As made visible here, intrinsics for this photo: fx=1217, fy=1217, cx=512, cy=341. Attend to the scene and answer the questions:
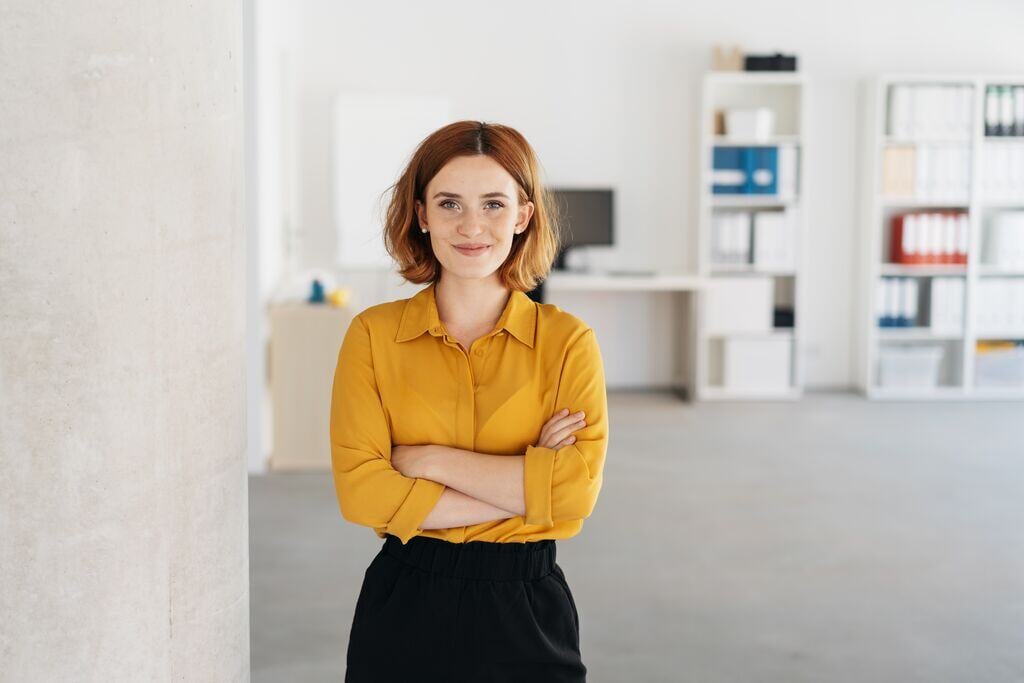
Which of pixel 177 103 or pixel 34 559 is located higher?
pixel 177 103

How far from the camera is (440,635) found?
173 cm

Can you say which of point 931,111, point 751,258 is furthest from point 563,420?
point 931,111

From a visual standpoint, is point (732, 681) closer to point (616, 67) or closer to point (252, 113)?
point (252, 113)

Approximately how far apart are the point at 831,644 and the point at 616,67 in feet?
16.7

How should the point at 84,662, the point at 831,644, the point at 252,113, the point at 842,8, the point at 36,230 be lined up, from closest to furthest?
the point at 36,230 < the point at 84,662 < the point at 831,644 < the point at 252,113 < the point at 842,8

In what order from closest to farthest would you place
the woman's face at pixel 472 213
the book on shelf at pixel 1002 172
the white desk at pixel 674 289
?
the woman's face at pixel 472 213, the white desk at pixel 674 289, the book on shelf at pixel 1002 172

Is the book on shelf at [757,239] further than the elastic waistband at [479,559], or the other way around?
the book on shelf at [757,239]

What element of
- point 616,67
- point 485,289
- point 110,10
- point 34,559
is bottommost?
point 34,559

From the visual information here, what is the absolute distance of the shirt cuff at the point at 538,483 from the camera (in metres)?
1.75

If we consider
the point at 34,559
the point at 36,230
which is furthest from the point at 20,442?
the point at 36,230

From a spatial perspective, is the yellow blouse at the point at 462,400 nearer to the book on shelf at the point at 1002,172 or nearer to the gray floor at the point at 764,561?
the gray floor at the point at 764,561

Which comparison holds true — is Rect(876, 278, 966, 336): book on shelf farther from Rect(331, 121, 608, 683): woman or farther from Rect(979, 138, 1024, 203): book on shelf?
Rect(331, 121, 608, 683): woman

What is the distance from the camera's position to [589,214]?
7.62 meters

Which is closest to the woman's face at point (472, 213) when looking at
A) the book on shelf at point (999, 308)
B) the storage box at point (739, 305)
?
the storage box at point (739, 305)
